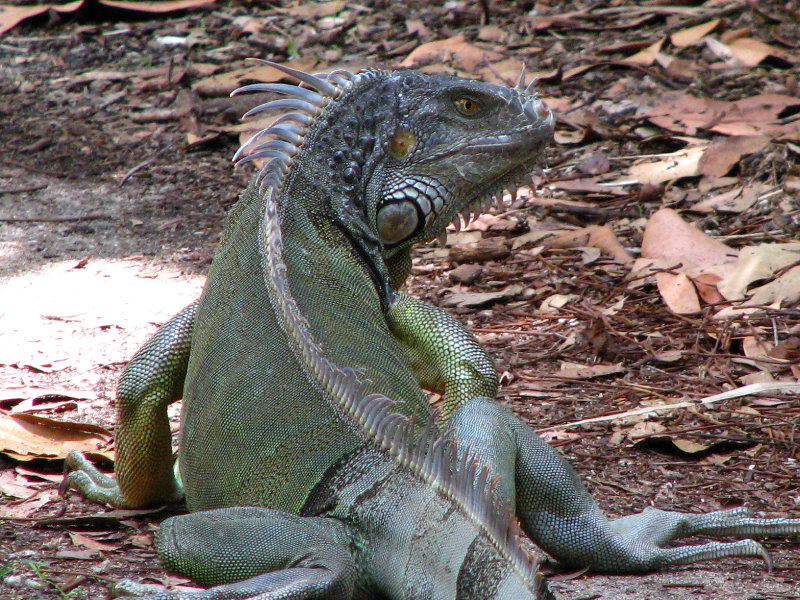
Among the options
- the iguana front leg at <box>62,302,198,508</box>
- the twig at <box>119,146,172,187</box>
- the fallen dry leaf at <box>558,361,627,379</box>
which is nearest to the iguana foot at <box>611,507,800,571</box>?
the fallen dry leaf at <box>558,361,627,379</box>

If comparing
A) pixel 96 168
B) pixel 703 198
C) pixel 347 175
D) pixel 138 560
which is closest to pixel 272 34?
pixel 96 168

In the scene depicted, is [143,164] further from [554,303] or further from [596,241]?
[554,303]

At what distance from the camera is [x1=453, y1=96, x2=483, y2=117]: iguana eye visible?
13.9 feet

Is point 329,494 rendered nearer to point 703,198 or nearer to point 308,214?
point 308,214

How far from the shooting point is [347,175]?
4.06 m

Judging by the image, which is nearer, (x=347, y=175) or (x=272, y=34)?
(x=347, y=175)

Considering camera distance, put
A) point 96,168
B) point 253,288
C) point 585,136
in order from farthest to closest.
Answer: point 96,168
point 585,136
point 253,288

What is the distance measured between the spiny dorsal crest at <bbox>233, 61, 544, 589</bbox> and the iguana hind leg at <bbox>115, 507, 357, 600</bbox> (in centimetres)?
33

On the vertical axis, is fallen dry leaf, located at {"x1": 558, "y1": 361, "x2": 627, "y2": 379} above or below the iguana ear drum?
below

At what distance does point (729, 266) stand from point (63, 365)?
4059 millimetres

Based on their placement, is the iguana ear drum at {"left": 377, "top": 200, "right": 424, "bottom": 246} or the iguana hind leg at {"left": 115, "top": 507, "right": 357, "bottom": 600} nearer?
the iguana hind leg at {"left": 115, "top": 507, "right": 357, "bottom": 600}

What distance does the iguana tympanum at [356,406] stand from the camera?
279 centimetres

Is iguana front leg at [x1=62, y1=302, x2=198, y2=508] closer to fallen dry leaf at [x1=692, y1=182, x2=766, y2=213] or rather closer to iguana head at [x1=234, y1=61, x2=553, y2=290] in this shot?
iguana head at [x1=234, y1=61, x2=553, y2=290]

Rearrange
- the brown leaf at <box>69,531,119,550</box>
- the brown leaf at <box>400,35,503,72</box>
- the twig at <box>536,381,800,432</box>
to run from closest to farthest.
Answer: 1. the brown leaf at <box>69,531,119,550</box>
2. the twig at <box>536,381,800,432</box>
3. the brown leaf at <box>400,35,503,72</box>
